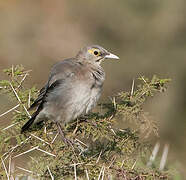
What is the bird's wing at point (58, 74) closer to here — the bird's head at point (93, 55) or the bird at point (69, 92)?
the bird at point (69, 92)

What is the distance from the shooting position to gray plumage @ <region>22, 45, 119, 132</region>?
5.22 meters

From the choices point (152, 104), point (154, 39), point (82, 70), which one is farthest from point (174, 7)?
point (82, 70)

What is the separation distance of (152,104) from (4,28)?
16.6 ft

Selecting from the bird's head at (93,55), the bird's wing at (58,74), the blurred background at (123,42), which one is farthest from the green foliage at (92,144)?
the blurred background at (123,42)

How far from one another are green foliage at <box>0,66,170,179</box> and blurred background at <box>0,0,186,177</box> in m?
7.70

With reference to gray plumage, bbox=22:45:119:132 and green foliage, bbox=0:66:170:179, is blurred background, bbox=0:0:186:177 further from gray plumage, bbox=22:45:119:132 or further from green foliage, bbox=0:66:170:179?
green foliage, bbox=0:66:170:179

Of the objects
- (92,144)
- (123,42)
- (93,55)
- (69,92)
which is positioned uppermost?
(93,55)

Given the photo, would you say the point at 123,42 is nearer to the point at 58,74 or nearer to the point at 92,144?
the point at 58,74

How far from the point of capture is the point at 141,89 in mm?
3857

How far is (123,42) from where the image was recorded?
1314 cm

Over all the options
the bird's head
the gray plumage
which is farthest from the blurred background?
the gray plumage

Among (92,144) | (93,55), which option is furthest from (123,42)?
(92,144)

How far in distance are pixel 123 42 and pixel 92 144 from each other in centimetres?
964

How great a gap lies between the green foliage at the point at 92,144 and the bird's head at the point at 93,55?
1893mm
